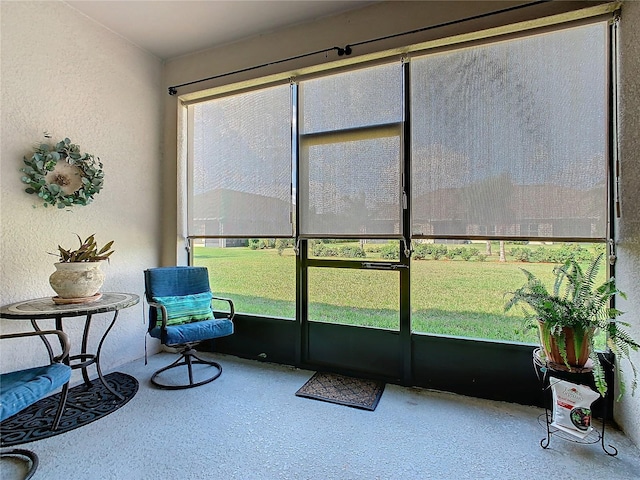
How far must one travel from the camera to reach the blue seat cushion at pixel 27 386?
1.42m

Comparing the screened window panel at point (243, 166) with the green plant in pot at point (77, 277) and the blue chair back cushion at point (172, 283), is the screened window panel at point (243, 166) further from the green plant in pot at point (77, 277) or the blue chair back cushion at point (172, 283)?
the green plant in pot at point (77, 277)

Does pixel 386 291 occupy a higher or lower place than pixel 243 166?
lower

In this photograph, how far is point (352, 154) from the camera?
8.29 feet

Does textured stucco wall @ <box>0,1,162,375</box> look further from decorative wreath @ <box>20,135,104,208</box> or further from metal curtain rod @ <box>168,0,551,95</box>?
metal curtain rod @ <box>168,0,551,95</box>

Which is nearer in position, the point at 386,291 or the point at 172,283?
the point at 386,291

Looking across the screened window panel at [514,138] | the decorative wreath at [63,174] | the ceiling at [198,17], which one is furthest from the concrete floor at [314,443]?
the ceiling at [198,17]

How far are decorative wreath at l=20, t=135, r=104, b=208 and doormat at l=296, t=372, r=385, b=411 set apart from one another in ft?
7.57

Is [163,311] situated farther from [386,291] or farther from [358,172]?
[358,172]

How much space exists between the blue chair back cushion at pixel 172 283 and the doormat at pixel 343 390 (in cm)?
126

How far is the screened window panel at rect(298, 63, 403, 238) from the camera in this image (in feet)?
7.95

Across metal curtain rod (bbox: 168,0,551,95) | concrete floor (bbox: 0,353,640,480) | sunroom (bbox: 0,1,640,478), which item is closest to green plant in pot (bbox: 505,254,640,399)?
sunroom (bbox: 0,1,640,478)

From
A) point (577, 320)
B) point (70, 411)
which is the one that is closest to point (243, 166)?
point (70, 411)

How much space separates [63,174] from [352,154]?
7.40 feet

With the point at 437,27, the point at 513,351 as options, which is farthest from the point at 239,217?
the point at 513,351
